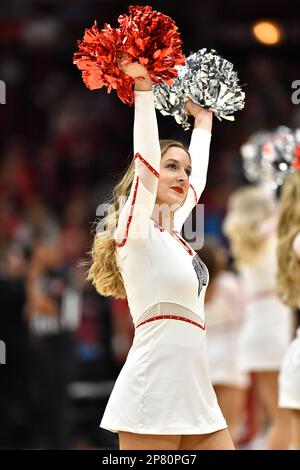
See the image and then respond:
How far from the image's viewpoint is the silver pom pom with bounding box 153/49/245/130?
398cm

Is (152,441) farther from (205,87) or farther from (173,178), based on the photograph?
(205,87)

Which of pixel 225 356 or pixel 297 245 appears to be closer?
pixel 297 245

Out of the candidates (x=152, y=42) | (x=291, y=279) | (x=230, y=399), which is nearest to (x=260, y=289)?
(x=230, y=399)

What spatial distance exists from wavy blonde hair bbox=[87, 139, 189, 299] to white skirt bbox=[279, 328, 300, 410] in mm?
1236

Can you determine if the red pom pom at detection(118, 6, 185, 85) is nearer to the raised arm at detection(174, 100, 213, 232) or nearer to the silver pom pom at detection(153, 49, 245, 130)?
the silver pom pom at detection(153, 49, 245, 130)

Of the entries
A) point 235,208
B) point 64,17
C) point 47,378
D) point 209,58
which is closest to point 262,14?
point 64,17

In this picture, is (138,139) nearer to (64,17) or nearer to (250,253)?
(250,253)

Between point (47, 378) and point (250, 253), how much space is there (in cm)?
180

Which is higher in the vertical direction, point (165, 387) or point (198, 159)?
point (198, 159)

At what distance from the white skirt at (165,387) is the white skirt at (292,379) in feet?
3.95

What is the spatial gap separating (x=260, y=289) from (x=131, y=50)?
3919mm

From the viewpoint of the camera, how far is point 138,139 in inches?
145

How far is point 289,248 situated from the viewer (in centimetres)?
515

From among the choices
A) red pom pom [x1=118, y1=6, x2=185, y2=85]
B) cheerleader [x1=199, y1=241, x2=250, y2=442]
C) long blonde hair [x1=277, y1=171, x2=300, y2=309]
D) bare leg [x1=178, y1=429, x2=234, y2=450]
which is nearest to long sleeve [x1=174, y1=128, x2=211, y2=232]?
red pom pom [x1=118, y1=6, x2=185, y2=85]
